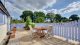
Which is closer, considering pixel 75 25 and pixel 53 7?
pixel 75 25

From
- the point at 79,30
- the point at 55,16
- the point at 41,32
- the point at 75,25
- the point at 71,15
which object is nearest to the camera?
the point at 79,30

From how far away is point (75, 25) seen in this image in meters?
7.34

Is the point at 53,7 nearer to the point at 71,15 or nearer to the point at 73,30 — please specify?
the point at 71,15

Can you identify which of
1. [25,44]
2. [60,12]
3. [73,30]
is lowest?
[25,44]

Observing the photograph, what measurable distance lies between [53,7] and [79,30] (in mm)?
40061

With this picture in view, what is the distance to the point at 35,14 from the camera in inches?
1754

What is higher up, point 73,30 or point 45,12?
point 45,12

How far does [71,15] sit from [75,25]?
3229cm

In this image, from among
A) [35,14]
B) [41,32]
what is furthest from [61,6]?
[41,32]

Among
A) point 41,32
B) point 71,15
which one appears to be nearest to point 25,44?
point 41,32

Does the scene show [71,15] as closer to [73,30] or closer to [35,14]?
[35,14]

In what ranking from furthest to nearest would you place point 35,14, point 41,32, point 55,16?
point 55,16
point 35,14
point 41,32

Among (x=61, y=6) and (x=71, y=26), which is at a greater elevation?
(x=61, y=6)

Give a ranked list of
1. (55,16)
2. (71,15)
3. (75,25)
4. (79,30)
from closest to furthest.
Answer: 1. (79,30)
2. (75,25)
3. (71,15)
4. (55,16)
